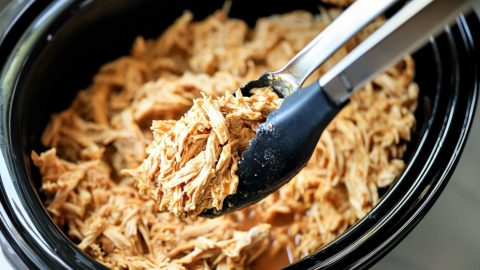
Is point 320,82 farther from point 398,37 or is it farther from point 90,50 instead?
point 90,50

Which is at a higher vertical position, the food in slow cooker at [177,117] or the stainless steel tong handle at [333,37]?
the stainless steel tong handle at [333,37]

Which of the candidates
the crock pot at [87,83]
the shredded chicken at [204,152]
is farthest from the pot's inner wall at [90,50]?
the shredded chicken at [204,152]

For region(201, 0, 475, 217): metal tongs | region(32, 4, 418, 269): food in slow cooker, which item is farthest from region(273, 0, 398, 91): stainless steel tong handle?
region(32, 4, 418, 269): food in slow cooker

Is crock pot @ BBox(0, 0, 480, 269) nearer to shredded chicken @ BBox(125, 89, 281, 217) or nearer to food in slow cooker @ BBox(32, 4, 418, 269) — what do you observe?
food in slow cooker @ BBox(32, 4, 418, 269)

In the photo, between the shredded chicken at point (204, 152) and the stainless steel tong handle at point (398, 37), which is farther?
the shredded chicken at point (204, 152)

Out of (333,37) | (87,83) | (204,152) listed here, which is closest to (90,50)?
(87,83)

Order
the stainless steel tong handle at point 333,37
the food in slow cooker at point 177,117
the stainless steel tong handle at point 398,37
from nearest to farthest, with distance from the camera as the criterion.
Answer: the stainless steel tong handle at point 398,37 → the stainless steel tong handle at point 333,37 → the food in slow cooker at point 177,117

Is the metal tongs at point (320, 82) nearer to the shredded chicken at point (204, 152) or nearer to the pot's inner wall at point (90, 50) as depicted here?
the shredded chicken at point (204, 152)
